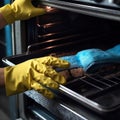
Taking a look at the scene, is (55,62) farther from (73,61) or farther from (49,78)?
(73,61)

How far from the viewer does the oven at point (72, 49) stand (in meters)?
0.89

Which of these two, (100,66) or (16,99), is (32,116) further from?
(100,66)

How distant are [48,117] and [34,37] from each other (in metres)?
0.36

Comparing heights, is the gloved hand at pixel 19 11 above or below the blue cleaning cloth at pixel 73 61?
above

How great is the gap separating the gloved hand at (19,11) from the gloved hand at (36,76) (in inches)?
11.5

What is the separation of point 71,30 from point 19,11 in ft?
0.89

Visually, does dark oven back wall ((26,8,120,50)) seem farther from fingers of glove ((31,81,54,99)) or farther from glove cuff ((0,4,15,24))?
fingers of glove ((31,81,54,99))

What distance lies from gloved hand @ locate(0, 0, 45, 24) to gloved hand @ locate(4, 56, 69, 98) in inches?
11.5

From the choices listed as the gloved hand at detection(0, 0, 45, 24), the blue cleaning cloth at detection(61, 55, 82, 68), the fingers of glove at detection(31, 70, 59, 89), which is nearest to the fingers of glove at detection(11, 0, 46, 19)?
the gloved hand at detection(0, 0, 45, 24)

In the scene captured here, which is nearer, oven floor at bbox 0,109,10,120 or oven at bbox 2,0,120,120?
oven at bbox 2,0,120,120

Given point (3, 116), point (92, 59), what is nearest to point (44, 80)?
point (92, 59)

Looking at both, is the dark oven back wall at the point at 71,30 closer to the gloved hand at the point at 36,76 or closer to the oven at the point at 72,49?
the oven at the point at 72,49

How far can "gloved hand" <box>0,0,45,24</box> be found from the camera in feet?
4.06

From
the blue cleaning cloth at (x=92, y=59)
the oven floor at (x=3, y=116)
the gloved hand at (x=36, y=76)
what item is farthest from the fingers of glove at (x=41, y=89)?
the oven floor at (x=3, y=116)
